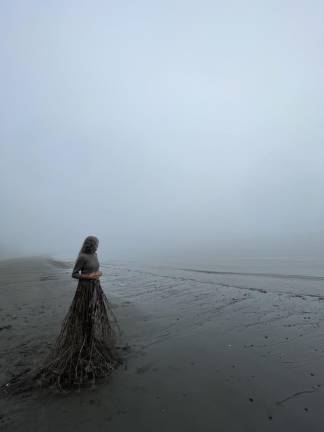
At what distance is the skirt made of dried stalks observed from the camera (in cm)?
590

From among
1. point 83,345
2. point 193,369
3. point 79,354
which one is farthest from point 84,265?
point 193,369

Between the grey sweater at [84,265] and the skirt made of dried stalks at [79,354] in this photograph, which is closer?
the skirt made of dried stalks at [79,354]

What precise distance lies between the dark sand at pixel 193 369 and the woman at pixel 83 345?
15.1 inches

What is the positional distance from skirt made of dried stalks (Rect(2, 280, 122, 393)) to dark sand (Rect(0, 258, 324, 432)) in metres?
0.36

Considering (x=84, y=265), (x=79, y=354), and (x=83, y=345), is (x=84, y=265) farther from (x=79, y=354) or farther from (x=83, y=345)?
(x=79, y=354)

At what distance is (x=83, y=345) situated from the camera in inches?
241

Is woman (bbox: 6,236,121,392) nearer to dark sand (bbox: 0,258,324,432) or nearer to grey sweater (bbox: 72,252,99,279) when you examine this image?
A: grey sweater (bbox: 72,252,99,279)

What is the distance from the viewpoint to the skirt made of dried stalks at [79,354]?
5.90 metres

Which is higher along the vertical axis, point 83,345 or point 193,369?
point 83,345

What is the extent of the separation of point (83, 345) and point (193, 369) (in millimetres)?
2601

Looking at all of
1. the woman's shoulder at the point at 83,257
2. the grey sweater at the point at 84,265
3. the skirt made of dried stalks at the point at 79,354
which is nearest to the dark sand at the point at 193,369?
the skirt made of dried stalks at the point at 79,354

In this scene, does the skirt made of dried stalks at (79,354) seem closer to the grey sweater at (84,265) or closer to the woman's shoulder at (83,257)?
the grey sweater at (84,265)

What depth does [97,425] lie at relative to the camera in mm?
4617

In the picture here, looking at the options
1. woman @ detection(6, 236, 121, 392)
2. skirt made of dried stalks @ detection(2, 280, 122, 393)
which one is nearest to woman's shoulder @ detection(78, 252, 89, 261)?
woman @ detection(6, 236, 121, 392)
